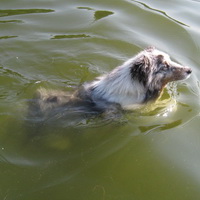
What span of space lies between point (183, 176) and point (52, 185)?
6.05 feet

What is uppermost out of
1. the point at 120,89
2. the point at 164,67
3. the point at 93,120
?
the point at 164,67

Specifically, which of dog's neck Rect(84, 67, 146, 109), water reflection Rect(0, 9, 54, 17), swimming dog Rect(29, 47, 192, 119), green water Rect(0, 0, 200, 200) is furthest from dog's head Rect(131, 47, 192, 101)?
water reflection Rect(0, 9, 54, 17)

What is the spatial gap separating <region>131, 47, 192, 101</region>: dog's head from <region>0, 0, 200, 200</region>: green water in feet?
1.62

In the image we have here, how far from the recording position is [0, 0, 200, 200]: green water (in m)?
4.04

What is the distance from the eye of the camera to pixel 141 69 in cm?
487

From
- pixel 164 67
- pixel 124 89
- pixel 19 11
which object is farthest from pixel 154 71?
pixel 19 11

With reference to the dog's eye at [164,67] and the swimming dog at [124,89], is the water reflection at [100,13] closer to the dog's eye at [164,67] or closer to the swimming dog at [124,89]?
the swimming dog at [124,89]

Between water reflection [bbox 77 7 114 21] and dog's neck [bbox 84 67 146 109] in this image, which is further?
water reflection [bbox 77 7 114 21]

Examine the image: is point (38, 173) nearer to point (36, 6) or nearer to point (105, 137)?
point (105, 137)

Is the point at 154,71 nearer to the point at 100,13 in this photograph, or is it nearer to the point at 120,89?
the point at 120,89

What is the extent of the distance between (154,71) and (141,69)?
0.34 m

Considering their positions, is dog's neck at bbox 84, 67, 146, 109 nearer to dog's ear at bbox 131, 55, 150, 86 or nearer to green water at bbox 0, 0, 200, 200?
dog's ear at bbox 131, 55, 150, 86

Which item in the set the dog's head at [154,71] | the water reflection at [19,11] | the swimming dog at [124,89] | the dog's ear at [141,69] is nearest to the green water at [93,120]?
the water reflection at [19,11]

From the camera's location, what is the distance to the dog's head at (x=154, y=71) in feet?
16.0
